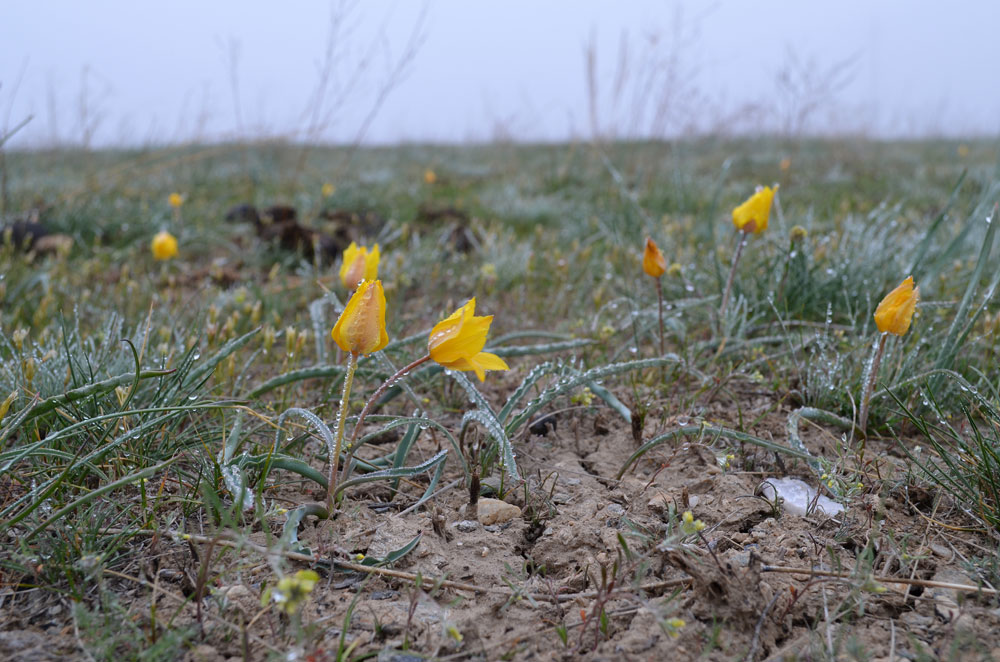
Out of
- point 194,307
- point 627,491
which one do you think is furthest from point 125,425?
point 194,307

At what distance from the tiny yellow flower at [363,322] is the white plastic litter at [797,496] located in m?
0.91

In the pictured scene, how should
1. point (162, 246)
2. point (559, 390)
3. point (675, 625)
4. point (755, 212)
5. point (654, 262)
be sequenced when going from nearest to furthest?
1. point (675, 625)
2. point (559, 390)
3. point (654, 262)
4. point (755, 212)
5. point (162, 246)

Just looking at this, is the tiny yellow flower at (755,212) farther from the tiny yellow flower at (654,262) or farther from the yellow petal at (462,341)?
the yellow petal at (462,341)

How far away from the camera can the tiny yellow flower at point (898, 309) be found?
4.66ft

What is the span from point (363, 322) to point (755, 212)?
1398 mm

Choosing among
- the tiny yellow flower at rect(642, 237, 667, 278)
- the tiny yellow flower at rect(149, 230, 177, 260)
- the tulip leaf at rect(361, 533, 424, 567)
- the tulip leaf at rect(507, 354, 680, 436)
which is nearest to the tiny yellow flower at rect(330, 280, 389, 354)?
the tulip leaf at rect(361, 533, 424, 567)

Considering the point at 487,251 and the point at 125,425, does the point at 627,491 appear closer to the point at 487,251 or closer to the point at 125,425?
the point at 125,425

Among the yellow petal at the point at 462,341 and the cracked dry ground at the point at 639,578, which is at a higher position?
the yellow petal at the point at 462,341

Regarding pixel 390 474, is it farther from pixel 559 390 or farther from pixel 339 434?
pixel 559 390

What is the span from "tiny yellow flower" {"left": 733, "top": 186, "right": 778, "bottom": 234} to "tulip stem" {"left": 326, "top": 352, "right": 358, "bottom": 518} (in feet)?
4.45

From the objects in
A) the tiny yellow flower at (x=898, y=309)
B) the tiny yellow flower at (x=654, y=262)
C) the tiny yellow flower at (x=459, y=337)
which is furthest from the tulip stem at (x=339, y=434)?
the tiny yellow flower at (x=898, y=309)

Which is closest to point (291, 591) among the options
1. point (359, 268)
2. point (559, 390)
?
point (559, 390)

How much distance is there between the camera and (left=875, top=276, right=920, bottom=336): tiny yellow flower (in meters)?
1.42

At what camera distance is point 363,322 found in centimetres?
113
